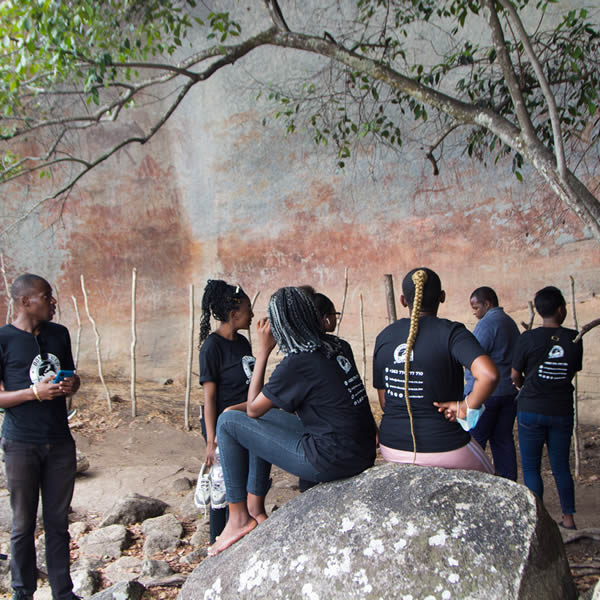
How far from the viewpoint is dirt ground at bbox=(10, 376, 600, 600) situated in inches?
163

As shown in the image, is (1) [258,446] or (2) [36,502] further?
(2) [36,502]

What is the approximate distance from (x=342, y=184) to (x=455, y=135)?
1768 millimetres

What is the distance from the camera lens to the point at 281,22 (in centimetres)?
462

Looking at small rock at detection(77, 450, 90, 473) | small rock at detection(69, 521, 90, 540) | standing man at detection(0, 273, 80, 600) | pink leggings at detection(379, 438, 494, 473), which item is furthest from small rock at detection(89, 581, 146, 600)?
small rock at detection(77, 450, 90, 473)

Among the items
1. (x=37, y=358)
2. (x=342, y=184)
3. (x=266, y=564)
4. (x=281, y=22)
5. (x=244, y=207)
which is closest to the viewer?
(x=266, y=564)

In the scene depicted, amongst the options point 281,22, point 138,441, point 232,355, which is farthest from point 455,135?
point 232,355

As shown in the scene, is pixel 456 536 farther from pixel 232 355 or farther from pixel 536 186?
pixel 536 186

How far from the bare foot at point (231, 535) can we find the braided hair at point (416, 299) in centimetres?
75

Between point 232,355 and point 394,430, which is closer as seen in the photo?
point 394,430

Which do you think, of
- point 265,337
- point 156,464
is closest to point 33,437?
point 265,337

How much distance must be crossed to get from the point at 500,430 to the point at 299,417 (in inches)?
83.2

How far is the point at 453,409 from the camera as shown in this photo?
100 inches

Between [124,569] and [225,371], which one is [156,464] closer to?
[124,569]

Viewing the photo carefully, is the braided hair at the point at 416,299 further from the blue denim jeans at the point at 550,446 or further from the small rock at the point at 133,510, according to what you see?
the small rock at the point at 133,510
